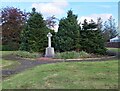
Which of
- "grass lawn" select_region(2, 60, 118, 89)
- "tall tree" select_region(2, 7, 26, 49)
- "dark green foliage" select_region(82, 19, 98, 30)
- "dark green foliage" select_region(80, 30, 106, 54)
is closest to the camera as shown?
"grass lawn" select_region(2, 60, 118, 89)

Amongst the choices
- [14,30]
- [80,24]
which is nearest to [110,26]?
[14,30]

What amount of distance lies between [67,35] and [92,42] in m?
1.67

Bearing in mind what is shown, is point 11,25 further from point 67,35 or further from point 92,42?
point 92,42

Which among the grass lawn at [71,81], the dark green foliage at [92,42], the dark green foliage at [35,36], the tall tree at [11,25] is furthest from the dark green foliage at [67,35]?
the tall tree at [11,25]

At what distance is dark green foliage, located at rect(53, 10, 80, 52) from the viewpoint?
16367mm

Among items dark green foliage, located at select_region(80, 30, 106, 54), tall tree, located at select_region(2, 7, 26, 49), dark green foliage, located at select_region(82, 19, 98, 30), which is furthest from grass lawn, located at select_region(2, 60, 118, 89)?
tall tree, located at select_region(2, 7, 26, 49)

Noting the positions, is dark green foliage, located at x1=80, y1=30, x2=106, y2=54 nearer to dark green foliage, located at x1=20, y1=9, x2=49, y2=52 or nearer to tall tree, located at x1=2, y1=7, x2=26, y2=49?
dark green foliage, located at x1=20, y1=9, x2=49, y2=52

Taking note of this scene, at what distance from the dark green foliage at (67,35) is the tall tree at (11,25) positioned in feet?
30.4

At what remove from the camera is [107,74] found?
698 centimetres

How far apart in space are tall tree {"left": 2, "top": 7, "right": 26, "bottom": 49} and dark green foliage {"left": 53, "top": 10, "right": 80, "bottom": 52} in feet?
30.4

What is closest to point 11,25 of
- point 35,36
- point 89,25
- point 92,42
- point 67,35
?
point 35,36

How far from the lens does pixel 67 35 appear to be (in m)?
16.7

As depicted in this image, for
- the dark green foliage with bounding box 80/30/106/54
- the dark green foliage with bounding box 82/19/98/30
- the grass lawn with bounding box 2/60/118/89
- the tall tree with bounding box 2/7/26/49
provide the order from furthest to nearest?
the tall tree with bounding box 2/7/26/49 → the dark green foliage with bounding box 82/19/98/30 → the dark green foliage with bounding box 80/30/106/54 → the grass lawn with bounding box 2/60/118/89

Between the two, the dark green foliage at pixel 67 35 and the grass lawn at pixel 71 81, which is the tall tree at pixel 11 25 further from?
the grass lawn at pixel 71 81
